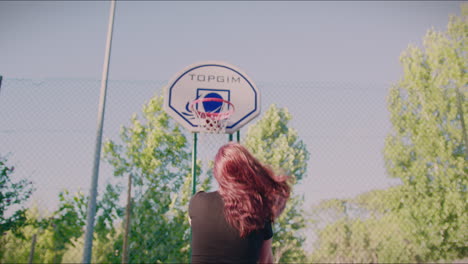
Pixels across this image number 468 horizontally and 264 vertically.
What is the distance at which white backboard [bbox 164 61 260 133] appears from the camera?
150 inches

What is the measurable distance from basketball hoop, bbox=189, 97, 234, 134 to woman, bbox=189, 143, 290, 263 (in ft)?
7.33

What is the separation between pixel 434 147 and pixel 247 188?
8612mm

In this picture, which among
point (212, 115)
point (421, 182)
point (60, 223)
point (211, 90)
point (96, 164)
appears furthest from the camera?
point (421, 182)

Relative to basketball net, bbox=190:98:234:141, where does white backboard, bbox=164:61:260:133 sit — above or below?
above

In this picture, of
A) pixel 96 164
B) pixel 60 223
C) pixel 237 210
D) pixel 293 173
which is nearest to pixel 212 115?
pixel 96 164

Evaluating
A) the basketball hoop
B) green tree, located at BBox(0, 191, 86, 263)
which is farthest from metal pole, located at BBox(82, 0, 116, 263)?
the basketball hoop

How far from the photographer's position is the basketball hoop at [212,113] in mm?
3748

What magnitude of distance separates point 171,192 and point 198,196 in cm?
749

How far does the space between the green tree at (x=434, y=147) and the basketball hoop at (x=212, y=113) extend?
3920 mm

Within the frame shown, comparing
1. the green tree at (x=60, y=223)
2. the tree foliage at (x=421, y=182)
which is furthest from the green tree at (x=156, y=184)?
the tree foliage at (x=421, y=182)

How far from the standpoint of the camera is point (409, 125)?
873 centimetres

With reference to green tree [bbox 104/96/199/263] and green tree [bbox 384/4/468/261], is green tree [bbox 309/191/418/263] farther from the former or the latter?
green tree [bbox 104/96/199/263]

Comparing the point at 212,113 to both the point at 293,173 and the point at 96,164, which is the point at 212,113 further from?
the point at 293,173

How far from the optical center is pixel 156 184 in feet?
27.9
